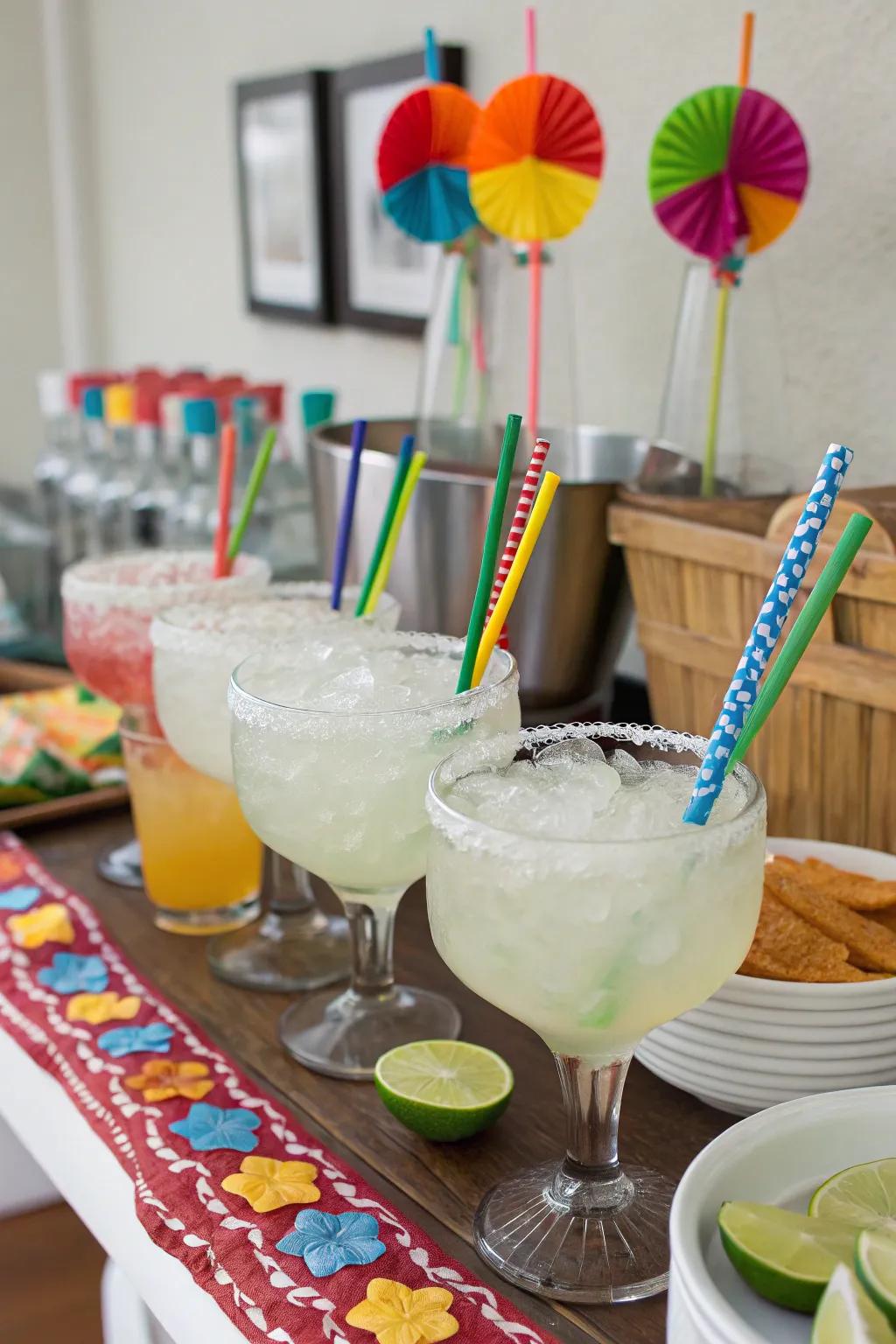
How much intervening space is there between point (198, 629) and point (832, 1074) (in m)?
0.51

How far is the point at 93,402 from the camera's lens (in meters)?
2.02

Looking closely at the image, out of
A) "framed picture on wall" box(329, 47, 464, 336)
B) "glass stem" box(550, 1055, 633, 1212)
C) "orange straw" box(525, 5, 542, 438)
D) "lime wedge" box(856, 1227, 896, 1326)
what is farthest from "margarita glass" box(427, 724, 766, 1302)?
"framed picture on wall" box(329, 47, 464, 336)

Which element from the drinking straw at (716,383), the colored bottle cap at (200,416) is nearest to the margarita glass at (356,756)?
the drinking straw at (716,383)

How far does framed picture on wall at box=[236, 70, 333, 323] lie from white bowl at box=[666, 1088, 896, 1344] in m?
1.59

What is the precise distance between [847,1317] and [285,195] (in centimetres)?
187

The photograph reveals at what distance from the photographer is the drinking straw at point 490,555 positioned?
2.47 ft

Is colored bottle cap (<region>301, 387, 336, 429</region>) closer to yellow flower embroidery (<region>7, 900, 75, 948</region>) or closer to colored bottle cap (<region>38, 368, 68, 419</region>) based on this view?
yellow flower embroidery (<region>7, 900, 75, 948</region>)

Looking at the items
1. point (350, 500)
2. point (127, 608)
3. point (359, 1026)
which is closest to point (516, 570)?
point (350, 500)

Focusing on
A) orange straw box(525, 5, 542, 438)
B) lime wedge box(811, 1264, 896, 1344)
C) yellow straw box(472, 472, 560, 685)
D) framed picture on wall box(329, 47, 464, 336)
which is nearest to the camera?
lime wedge box(811, 1264, 896, 1344)

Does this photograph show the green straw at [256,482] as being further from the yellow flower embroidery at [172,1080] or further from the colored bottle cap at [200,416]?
the colored bottle cap at [200,416]

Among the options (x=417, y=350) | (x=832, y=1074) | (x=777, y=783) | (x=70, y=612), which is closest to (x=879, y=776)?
(x=777, y=783)

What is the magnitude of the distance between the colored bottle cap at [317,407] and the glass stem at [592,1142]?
0.97 meters

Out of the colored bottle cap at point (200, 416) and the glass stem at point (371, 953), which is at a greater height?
the colored bottle cap at point (200, 416)

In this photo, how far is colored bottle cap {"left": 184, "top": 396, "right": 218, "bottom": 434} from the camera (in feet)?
5.81
